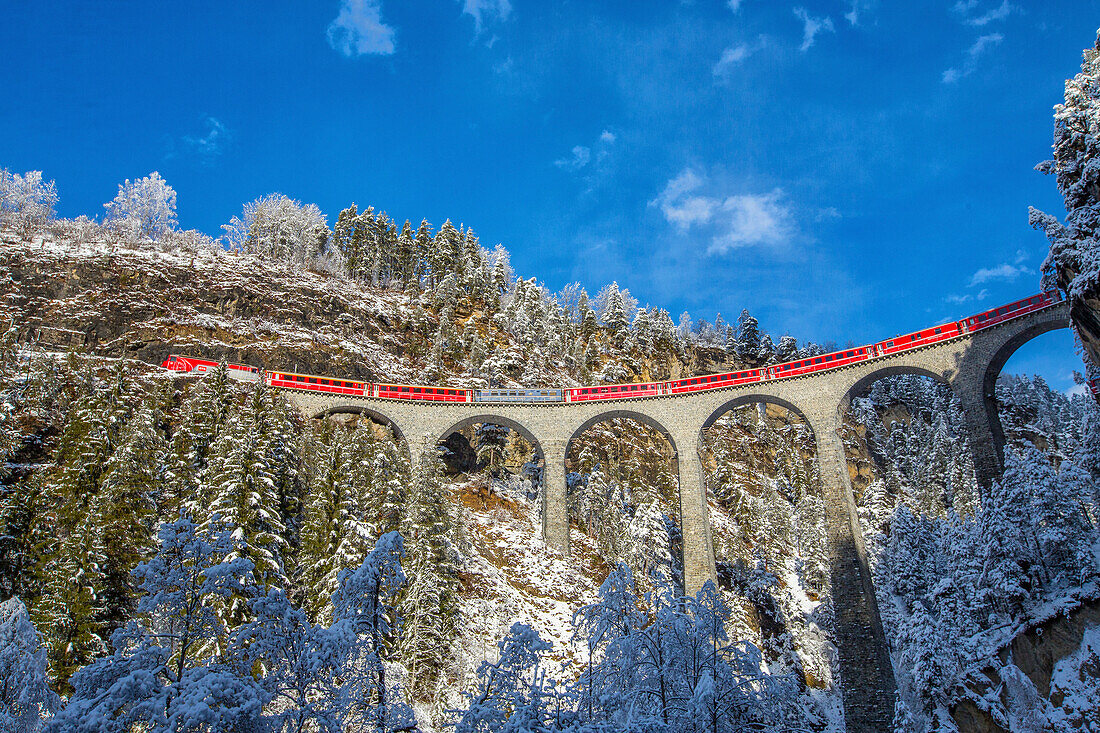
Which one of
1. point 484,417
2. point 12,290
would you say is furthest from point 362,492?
point 12,290

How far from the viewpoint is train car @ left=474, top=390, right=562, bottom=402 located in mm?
47406

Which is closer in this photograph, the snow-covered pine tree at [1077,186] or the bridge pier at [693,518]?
the snow-covered pine tree at [1077,186]

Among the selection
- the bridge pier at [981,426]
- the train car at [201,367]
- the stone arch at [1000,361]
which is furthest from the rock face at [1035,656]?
the train car at [201,367]

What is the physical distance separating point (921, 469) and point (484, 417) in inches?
1689

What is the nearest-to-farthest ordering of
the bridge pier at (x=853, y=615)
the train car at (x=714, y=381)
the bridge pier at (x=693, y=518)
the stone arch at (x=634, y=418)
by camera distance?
the bridge pier at (x=853, y=615) < the bridge pier at (x=693, y=518) < the train car at (x=714, y=381) < the stone arch at (x=634, y=418)

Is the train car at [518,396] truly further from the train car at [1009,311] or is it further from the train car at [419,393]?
the train car at [1009,311]

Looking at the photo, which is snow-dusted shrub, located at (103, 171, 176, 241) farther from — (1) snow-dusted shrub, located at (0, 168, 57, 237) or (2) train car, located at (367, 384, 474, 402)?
(2) train car, located at (367, 384, 474, 402)

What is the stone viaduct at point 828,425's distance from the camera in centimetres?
3547

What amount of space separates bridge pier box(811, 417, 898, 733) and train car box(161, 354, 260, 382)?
38084 millimetres

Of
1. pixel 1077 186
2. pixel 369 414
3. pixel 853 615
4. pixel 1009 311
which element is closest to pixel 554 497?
pixel 369 414

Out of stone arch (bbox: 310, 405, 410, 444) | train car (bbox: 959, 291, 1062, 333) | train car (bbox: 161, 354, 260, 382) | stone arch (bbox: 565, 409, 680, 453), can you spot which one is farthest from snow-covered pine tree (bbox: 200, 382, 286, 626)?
train car (bbox: 959, 291, 1062, 333)

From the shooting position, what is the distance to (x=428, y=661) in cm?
2645

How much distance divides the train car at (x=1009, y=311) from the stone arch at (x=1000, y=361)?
0.87m

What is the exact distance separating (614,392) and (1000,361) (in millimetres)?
23104
